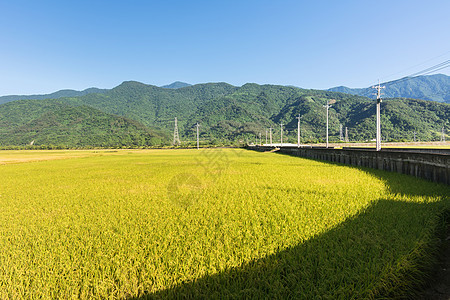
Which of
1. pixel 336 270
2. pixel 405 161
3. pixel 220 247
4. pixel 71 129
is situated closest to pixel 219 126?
pixel 71 129

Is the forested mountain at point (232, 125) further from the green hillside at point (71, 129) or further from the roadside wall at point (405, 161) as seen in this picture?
the roadside wall at point (405, 161)

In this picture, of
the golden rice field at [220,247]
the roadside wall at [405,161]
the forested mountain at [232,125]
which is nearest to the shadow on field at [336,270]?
the golden rice field at [220,247]

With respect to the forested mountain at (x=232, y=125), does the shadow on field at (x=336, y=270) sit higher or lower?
lower

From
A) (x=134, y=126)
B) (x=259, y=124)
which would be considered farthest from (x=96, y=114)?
(x=259, y=124)

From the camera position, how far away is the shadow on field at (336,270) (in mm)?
2867

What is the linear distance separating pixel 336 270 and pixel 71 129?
179m

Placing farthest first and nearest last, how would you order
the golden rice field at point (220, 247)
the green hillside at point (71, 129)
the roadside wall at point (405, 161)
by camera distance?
the green hillside at point (71, 129) → the roadside wall at point (405, 161) → the golden rice field at point (220, 247)

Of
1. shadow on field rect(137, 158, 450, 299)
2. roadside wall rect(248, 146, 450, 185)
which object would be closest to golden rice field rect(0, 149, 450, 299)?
shadow on field rect(137, 158, 450, 299)

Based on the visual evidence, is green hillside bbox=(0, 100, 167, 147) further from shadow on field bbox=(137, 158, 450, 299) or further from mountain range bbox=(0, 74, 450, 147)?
shadow on field bbox=(137, 158, 450, 299)

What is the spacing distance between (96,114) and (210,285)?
19889cm

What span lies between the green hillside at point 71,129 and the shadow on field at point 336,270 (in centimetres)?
13489

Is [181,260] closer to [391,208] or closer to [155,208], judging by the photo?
[155,208]

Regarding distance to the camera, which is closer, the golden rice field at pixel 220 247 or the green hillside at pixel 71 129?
the golden rice field at pixel 220 247

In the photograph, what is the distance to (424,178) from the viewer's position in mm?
11297
